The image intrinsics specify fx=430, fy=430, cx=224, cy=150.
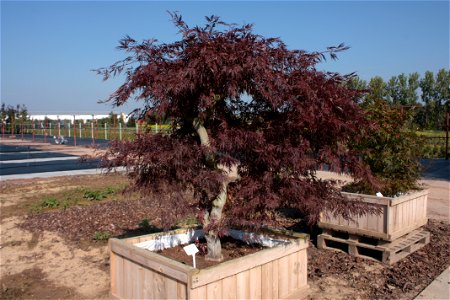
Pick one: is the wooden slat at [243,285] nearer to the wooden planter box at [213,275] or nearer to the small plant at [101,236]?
the wooden planter box at [213,275]

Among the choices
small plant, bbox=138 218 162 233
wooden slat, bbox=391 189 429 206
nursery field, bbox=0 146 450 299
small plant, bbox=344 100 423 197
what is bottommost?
nursery field, bbox=0 146 450 299

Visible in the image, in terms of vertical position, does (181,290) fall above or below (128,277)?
above

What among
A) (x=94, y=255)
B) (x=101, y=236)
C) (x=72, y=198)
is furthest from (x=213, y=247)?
(x=72, y=198)

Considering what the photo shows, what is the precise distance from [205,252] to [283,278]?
826mm

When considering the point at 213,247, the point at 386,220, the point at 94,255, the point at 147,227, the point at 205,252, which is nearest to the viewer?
the point at 213,247

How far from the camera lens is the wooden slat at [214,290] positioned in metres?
3.12

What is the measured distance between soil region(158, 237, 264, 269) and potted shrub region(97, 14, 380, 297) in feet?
1.45

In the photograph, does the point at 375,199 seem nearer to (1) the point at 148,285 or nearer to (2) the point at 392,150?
(2) the point at 392,150

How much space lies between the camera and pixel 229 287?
3266mm

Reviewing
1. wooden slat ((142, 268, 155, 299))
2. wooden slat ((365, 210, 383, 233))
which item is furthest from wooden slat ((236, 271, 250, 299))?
wooden slat ((365, 210, 383, 233))

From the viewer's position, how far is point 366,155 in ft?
20.1

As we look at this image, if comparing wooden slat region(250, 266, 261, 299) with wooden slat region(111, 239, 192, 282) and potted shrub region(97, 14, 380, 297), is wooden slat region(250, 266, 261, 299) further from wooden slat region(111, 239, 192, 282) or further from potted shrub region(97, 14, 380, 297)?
wooden slat region(111, 239, 192, 282)

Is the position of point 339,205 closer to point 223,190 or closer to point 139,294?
point 223,190

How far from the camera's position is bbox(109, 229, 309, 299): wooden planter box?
3.11m
